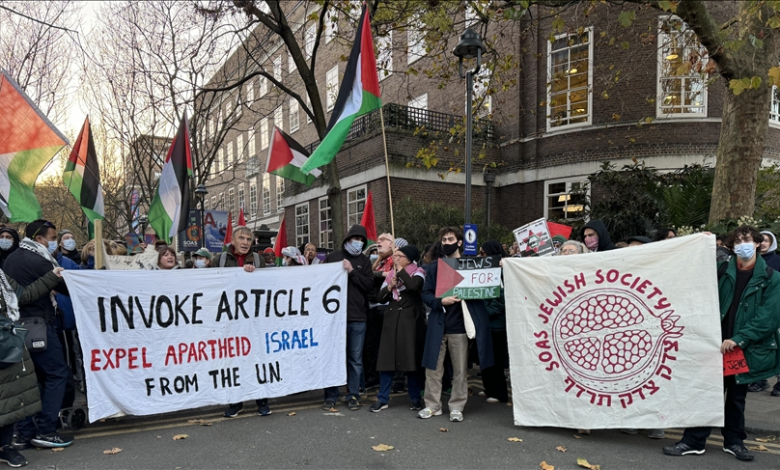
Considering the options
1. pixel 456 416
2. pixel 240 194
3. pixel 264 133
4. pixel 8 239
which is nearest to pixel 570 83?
pixel 456 416

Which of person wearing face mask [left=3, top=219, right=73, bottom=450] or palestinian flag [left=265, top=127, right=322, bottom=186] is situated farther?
palestinian flag [left=265, top=127, right=322, bottom=186]

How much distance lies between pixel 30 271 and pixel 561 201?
615 inches

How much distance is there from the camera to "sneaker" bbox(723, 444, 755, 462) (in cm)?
416

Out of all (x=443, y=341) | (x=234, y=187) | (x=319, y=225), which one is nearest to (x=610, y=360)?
(x=443, y=341)

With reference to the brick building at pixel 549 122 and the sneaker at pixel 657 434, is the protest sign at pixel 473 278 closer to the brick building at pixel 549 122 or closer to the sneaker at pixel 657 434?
the sneaker at pixel 657 434

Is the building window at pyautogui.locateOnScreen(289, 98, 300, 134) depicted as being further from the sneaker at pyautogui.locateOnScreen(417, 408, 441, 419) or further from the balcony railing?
the sneaker at pyautogui.locateOnScreen(417, 408, 441, 419)

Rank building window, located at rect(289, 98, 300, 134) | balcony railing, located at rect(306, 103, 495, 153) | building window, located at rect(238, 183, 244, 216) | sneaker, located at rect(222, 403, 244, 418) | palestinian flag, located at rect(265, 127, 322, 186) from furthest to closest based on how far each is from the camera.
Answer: building window, located at rect(238, 183, 244, 216) < building window, located at rect(289, 98, 300, 134) < balcony railing, located at rect(306, 103, 495, 153) < palestinian flag, located at rect(265, 127, 322, 186) < sneaker, located at rect(222, 403, 244, 418)

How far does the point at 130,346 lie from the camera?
198 inches

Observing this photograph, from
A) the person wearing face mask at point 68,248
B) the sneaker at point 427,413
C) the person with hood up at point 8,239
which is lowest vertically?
the sneaker at point 427,413

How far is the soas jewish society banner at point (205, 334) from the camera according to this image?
491 centimetres

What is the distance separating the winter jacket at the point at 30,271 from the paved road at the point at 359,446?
122 centimetres

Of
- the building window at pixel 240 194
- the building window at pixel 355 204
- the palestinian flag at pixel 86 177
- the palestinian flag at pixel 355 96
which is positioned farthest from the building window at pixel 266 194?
the palestinian flag at pixel 355 96

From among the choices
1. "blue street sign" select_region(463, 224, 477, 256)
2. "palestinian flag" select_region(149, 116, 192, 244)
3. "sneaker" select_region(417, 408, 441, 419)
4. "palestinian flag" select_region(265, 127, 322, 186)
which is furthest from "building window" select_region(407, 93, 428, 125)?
"sneaker" select_region(417, 408, 441, 419)

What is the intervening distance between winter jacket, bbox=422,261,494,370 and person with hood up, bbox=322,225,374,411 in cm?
85
